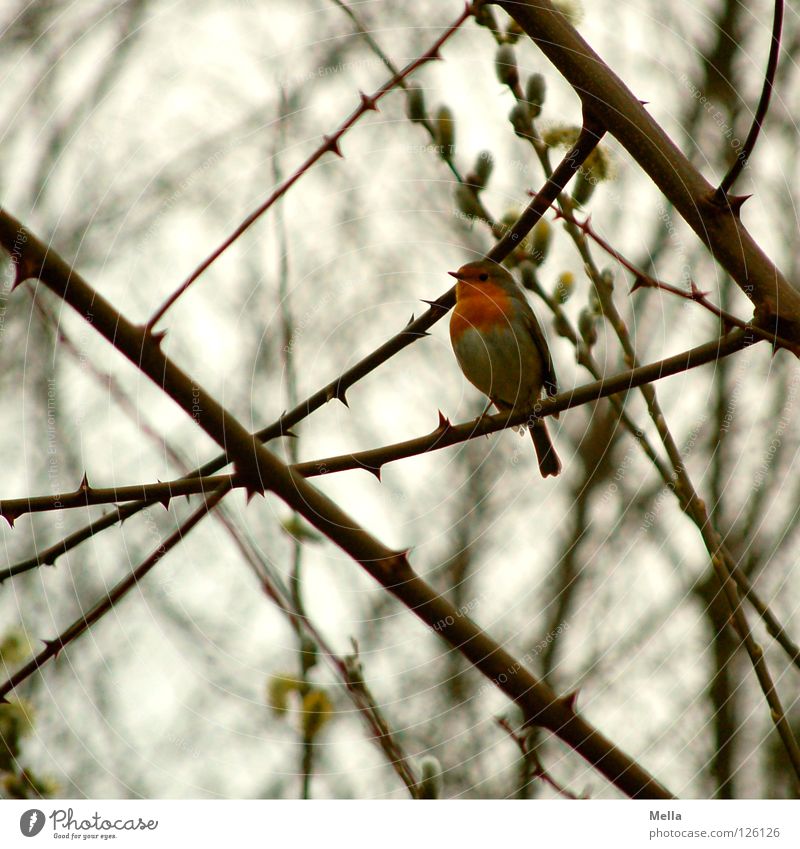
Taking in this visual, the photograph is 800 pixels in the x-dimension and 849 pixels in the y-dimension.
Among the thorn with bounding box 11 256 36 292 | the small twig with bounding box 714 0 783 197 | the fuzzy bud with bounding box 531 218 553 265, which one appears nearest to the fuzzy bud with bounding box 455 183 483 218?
the fuzzy bud with bounding box 531 218 553 265

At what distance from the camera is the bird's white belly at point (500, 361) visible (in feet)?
13.4

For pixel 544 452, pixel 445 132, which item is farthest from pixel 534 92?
pixel 544 452

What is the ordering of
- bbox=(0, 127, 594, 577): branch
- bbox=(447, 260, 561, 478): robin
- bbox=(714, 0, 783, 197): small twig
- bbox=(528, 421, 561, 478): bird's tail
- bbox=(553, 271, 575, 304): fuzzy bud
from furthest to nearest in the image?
bbox=(528, 421, 561, 478): bird's tail < bbox=(447, 260, 561, 478): robin < bbox=(553, 271, 575, 304): fuzzy bud < bbox=(0, 127, 594, 577): branch < bbox=(714, 0, 783, 197): small twig

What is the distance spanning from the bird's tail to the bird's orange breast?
557mm

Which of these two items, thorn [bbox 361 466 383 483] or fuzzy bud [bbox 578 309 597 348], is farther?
fuzzy bud [bbox 578 309 597 348]

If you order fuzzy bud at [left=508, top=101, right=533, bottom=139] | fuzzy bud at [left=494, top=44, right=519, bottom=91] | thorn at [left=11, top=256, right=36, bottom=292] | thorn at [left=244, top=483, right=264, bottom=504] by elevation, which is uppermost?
fuzzy bud at [left=494, top=44, right=519, bottom=91]

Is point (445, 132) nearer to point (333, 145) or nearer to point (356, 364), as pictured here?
point (333, 145)

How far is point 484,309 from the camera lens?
161 inches

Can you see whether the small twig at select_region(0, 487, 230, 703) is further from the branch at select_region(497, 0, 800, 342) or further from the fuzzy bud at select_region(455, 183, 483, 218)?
the branch at select_region(497, 0, 800, 342)

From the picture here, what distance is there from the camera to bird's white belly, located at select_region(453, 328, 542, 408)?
4.07 m

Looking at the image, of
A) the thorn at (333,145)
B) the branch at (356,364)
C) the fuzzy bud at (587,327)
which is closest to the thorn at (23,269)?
the branch at (356,364)

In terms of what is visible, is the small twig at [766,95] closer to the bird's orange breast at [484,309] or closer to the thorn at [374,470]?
the thorn at [374,470]

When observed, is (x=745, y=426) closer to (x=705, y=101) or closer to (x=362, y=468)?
(x=705, y=101)

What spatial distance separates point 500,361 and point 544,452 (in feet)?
1.86
